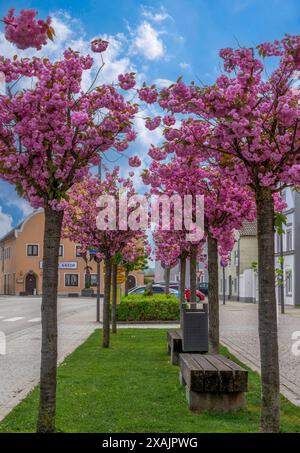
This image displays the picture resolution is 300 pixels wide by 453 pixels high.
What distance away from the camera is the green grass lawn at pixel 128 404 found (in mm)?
7508

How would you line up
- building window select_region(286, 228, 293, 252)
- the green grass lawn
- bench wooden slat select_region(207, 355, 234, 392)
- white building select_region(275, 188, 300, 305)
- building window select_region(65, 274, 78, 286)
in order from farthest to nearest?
1. building window select_region(65, 274, 78, 286)
2. building window select_region(286, 228, 293, 252)
3. white building select_region(275, 188, 300, 305)
4. bench wooden slat select_region(207, 355, 234, 392)
5. the green grass lawn

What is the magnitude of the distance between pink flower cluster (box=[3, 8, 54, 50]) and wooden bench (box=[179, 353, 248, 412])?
4.78 meters

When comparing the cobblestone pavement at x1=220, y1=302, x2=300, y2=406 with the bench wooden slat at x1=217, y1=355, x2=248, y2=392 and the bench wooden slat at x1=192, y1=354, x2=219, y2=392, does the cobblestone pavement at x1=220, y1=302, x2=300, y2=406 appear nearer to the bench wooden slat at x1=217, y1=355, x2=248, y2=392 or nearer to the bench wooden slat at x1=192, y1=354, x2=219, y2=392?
the bench wooden slat at x1=217, y1=355, x2=248, y2=392

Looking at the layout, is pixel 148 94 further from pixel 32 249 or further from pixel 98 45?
pixel 32 249

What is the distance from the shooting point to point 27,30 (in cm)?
441

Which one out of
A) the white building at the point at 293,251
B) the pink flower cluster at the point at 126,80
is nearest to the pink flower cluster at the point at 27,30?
the pink flower cluster at the point at 126,80

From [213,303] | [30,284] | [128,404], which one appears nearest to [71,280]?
[30,284]

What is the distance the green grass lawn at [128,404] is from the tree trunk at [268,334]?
75 cm

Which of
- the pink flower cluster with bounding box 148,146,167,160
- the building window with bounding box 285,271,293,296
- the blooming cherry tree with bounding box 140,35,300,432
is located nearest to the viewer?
the blooming cherry tree with bounding box 140,35,300,432

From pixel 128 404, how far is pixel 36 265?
254 feet

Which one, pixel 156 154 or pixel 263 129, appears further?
pixel 156 154

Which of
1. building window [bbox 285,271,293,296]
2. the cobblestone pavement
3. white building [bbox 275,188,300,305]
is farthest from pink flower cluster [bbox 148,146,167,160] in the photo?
building window [bbox 285,271,293,296]

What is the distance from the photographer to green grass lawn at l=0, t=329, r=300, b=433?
296 inches

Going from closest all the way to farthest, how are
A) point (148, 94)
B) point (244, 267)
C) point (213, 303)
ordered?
1. point (148, 94)
2. point (213, 303)
3. point (244, 267)
